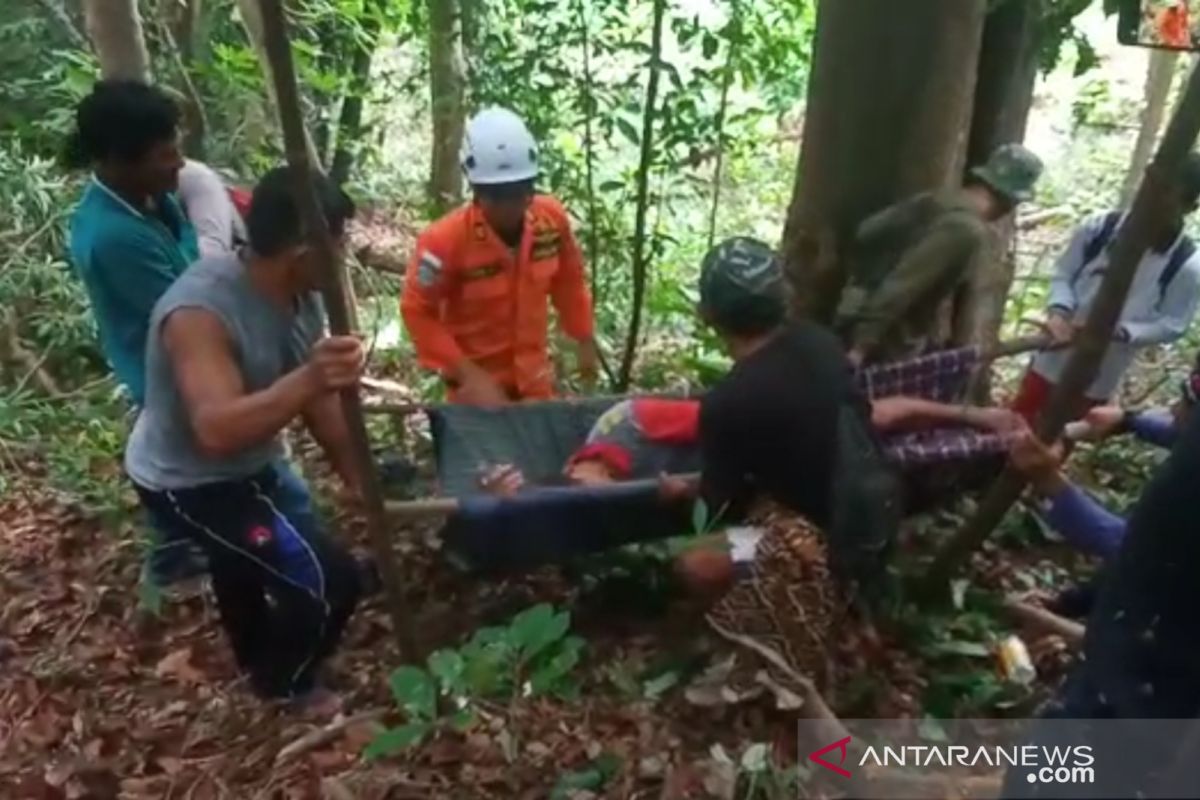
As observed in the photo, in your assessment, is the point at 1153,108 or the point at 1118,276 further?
the point at 1153,108

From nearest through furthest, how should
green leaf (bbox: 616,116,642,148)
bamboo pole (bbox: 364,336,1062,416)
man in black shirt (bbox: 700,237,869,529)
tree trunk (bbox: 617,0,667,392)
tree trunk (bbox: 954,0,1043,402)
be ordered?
1. man in black shirt (bbox: 700,237,869,529)
2. bamboo pole (bbox: 364,336,1062,416)
3. tree trunk (bbox: 954,0,1043,402)
4. tree trunk (bbox: 617,0,667,392)
5. green leaf (bbox: 616,116,642,148)

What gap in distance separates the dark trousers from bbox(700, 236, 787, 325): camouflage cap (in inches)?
45.3

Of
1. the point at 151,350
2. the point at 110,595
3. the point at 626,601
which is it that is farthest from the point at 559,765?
the point at 110,595

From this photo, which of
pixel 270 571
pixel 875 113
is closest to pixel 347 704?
pixel 270 571

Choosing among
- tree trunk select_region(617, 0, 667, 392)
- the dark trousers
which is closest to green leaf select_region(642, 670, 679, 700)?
the dark trousers

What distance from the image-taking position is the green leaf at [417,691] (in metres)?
2.80

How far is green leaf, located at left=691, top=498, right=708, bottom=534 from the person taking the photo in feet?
11.0

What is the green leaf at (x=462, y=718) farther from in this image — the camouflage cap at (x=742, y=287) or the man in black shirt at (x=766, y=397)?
the camouflage cap at (x=742, y=287)

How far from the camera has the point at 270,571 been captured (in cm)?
341

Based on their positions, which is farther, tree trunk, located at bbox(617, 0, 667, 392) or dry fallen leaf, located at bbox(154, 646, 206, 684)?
tree trunk, located at bbox(617, 0, 667, 392)

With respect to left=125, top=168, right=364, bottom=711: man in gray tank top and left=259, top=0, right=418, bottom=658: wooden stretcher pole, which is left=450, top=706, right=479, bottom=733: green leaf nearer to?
left=259, top=0, right=418, bottom=658: wooden stretcher pole

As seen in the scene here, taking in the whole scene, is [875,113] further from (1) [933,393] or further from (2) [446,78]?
(2) [446,78]

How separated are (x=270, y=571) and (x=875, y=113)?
2381mm

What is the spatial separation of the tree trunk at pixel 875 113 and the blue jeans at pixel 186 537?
1963mm
